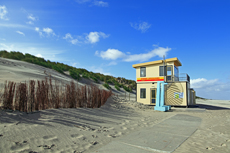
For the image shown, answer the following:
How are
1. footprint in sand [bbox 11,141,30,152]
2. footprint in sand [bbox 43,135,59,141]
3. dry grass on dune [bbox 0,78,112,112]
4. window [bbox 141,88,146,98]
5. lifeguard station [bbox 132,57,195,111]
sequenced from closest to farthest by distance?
footprint in sand [bbox 11,141,30,152] → footprint in sand [bbox 43,135,59,141] → dry grass on dune [bbox 0,78,112,112] → lifeguard station [bbox 132,57,195,111] → window [bbox 141,88,146,98]

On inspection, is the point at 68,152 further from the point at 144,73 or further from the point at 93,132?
the point at 144,73

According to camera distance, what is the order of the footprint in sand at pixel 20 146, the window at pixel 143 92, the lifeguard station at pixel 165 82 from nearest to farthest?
the footprint in sand at pixel 20 146 < the lifeguard station at pixel 165 82 < the window at pixel 143 92

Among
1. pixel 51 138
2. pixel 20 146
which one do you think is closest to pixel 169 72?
pixel 51 138

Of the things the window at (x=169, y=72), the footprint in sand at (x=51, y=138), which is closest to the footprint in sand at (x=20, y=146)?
the footprint in sand at (x=51, y=138)

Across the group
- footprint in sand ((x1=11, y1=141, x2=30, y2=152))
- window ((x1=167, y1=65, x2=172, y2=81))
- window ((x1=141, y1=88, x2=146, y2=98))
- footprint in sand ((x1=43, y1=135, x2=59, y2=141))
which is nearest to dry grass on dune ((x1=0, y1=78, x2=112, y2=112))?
footprint in sand ((x1=43, y1=135, x2=59, y2=141))

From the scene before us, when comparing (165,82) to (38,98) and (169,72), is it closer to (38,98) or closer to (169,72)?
(169,72)

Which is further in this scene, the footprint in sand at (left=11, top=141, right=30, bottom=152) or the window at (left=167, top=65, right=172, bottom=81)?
the window at (left=167, top=65, right=172, bottom=81)

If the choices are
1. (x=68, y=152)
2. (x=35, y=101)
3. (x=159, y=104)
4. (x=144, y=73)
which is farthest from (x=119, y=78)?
(x=68, y=152)

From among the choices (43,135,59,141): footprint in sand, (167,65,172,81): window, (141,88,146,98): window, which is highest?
(167,65,172,81): window

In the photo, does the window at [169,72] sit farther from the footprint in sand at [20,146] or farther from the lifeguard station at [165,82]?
the footprint in sand at [20,146]

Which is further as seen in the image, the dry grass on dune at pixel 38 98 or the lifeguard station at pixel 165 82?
the lifeguard station at pixel 165 82

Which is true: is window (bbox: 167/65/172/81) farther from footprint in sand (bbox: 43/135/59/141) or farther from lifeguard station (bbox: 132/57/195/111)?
footprint in sand (bbox: 43/135/59/141)

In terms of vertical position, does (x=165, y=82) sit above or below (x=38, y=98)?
above

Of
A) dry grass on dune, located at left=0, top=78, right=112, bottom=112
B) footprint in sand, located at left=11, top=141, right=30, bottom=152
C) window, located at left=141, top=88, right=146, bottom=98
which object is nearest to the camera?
footprint in sand, located at left=11, top=141, right=30, bottom=152
